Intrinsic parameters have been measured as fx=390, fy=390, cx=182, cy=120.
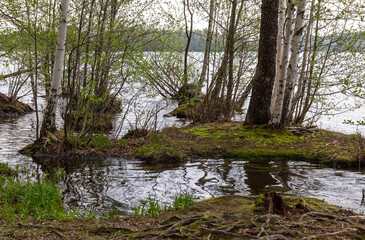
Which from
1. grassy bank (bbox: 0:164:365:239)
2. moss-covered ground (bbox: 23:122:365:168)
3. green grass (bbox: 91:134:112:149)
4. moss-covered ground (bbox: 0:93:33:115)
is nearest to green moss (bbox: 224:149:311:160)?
moss-covered ground (bbox: 23:122:365:168)

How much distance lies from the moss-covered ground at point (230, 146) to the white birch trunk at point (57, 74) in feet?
1.51

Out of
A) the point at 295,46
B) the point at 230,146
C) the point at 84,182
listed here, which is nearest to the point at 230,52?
the point at 295,46

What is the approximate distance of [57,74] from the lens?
1080cm

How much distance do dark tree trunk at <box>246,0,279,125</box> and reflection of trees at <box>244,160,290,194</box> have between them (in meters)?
2.24

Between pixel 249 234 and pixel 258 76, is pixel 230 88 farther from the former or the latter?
pixel 249 234

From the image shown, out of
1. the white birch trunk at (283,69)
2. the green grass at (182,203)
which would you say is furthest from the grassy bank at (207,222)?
the white birch trunk at (283,69)

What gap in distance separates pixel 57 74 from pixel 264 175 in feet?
20.3

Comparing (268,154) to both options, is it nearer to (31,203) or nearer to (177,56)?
(31,203)

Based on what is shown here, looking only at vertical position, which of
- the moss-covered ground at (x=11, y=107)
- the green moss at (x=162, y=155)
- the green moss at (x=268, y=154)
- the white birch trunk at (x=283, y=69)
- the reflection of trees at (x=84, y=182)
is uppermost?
the white birch trunk at (x=283, y=69)

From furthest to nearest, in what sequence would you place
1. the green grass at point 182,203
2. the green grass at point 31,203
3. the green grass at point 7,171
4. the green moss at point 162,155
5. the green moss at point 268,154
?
the green moss at point 268,154, the green moss at point 162,155, the green grass at point 7,171, the green grass at point 182,203, the green grass at point 31,203

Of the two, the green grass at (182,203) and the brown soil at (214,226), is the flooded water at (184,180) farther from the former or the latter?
the brown soil at (214,226)

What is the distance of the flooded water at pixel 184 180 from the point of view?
7.44m

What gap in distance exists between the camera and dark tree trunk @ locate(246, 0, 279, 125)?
456 inches

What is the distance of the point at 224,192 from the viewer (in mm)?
7891
